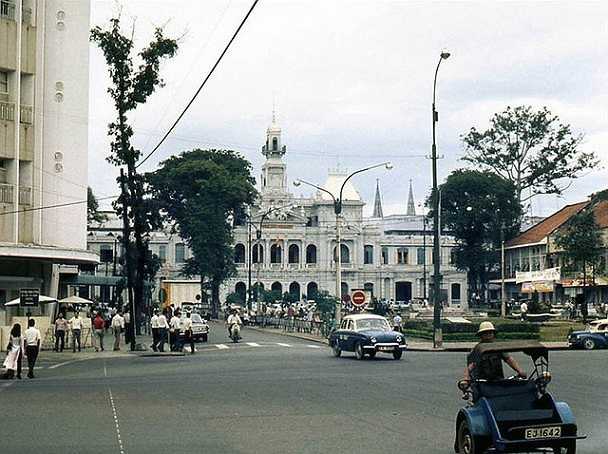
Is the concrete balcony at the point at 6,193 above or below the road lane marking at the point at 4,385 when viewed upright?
above

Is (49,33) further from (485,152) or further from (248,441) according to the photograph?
(485,152)

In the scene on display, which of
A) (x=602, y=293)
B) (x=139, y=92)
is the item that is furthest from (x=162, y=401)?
(x=602, y=293)

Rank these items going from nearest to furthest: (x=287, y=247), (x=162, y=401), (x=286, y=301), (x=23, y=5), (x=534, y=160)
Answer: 1. (x=162, y=401)
2. (x=23, y=5)
3. (x=534, y=160)
4. (x=286, y=301)
5. (x=287, y=247)

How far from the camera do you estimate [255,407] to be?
1847 centimetres

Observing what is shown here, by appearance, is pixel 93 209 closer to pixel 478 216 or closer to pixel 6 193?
pixel 478 216

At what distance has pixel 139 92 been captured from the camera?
1738 inches

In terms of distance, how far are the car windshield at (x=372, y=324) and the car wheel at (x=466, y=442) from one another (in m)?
22.3

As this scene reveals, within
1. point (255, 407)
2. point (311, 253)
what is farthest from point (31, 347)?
point (311, 253)

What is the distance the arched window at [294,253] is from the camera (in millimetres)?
138500

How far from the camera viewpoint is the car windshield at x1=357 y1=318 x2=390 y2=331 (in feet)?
113

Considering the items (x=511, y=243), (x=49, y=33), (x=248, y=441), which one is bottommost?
(x=248, y=441)

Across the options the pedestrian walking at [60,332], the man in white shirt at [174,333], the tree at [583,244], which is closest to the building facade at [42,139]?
the pedestrian walking at [60,332]

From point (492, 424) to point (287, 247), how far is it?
12654cm

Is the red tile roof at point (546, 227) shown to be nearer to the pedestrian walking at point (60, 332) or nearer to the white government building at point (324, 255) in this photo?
the white government building at point (324, 255)
